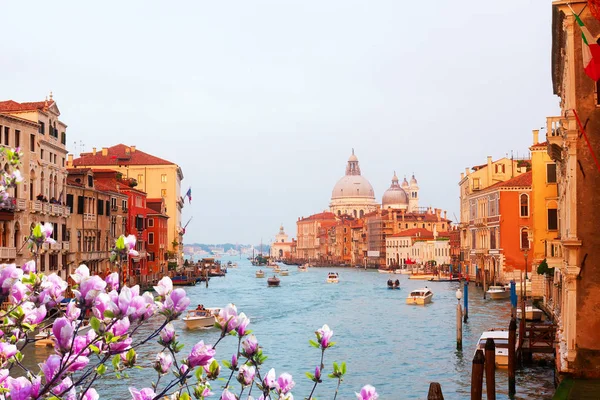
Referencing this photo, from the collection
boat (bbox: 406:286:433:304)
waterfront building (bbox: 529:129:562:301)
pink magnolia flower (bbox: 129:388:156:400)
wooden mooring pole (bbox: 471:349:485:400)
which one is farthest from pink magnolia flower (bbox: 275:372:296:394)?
boat (bbox: 406:286:433:304)

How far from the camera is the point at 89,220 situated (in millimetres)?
34031

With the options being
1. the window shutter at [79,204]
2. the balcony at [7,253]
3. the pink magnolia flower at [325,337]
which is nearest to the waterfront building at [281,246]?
the window shutter at [79,204]

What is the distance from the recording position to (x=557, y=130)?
53.0 ft

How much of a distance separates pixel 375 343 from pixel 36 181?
1228cm

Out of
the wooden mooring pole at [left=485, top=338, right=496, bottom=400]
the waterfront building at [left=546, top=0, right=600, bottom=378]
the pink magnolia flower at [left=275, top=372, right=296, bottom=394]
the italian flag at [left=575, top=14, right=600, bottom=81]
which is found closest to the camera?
the pink magnolia flower at [left=275, top=372, right=296, bottom=394]

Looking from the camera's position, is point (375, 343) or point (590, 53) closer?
point (590, 53)

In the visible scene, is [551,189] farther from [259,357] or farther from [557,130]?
[259,357]

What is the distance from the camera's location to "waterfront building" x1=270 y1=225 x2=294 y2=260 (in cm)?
18350

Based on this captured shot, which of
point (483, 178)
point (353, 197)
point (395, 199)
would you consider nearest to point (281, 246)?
point (353, 197)

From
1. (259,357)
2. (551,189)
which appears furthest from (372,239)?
(259,357)

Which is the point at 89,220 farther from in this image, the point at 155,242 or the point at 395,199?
the point at 395,199

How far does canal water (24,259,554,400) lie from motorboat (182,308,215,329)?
1.14 feet

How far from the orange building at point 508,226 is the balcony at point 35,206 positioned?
2508cm

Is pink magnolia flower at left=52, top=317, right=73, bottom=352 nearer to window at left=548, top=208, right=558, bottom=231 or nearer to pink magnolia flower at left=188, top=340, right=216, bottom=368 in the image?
pink magnolia flower at left=188, top=340, right=216, bottom=368
